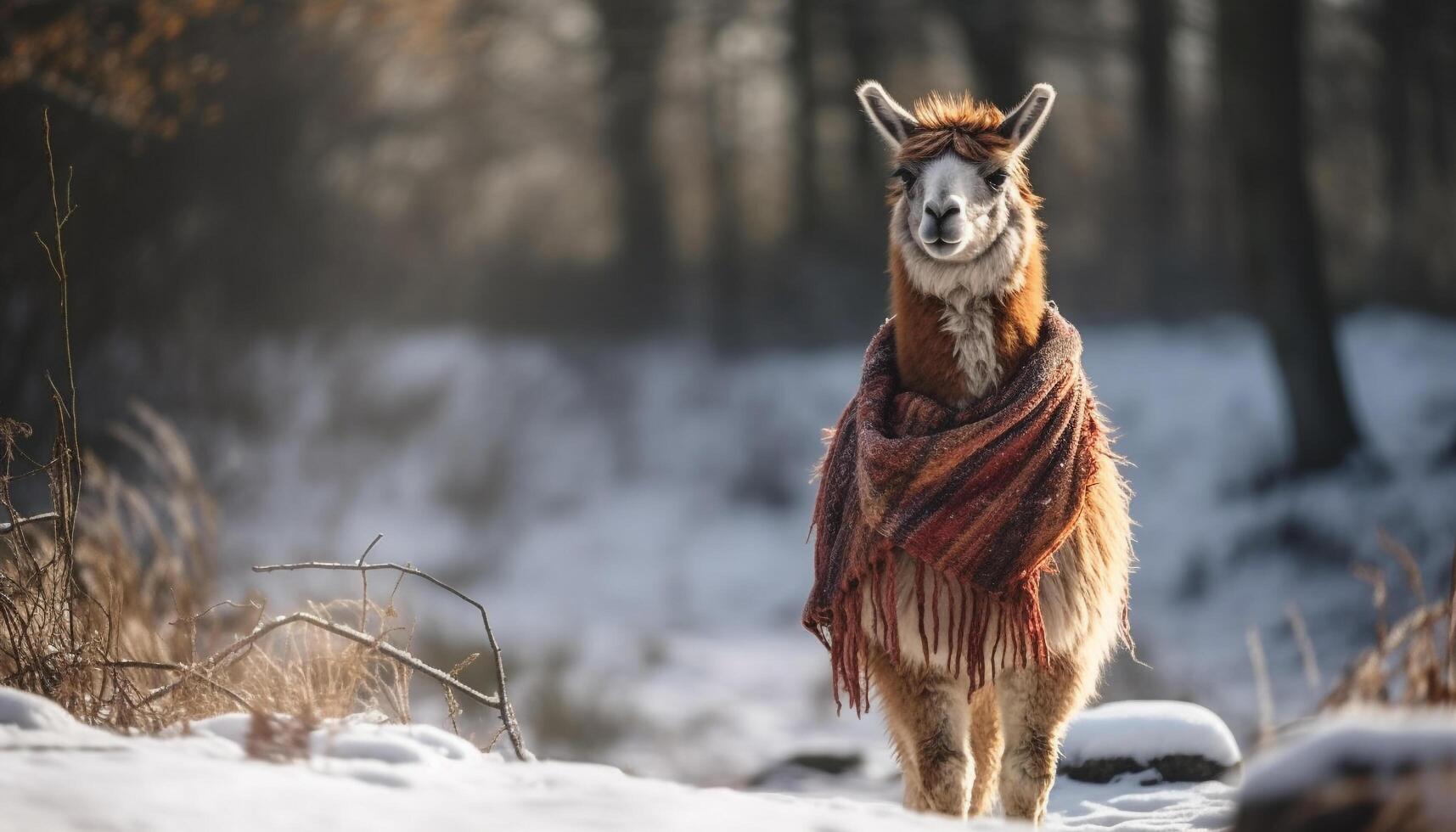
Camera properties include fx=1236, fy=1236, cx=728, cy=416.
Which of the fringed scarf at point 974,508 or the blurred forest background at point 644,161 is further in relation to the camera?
the blurred forest background at point 644,161

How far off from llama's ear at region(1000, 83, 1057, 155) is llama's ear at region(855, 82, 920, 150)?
0.27m

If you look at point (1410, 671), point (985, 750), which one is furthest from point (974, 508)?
point (1410, 671)

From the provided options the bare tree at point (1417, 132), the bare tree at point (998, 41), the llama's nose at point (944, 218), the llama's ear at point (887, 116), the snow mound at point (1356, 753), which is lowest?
the snow mound at point (1356, 753)

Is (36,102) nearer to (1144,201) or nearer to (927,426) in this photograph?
(927,426)

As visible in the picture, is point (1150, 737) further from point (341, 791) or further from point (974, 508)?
point (341, 791)

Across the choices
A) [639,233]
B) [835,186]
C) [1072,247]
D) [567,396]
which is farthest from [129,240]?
[1072,247]

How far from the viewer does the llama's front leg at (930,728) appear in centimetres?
333

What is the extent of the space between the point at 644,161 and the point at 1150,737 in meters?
11.6

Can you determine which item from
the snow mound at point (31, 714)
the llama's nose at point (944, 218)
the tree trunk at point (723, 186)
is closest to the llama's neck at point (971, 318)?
the llama's nose at point (944, 218)

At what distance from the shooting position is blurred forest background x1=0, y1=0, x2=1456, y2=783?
28.6 ft

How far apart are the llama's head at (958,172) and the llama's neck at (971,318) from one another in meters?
0.03

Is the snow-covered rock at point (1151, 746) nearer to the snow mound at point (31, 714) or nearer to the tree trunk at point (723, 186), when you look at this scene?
the snow mound at point (31, 714)

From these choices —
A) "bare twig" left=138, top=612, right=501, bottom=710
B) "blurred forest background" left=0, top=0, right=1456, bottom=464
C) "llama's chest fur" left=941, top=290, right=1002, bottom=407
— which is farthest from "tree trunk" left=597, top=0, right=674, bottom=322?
"bare twig" left=138, top=612, right=501, bottom=710

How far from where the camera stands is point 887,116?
371 cm
